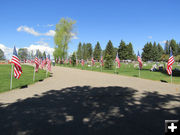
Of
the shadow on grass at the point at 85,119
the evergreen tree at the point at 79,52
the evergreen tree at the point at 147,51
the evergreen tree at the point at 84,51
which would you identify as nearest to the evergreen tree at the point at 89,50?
Result: the evergreen tree at the point at 84,51

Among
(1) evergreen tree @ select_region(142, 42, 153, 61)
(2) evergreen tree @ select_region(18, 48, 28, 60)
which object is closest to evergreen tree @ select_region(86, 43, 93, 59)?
(1) evergreen tree @ select_region(142, 42, 153, 61)

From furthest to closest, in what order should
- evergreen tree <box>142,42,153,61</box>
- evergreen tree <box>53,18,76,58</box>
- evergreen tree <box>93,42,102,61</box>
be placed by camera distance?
evergreen tree <box>93,42,102,61</box> → evergreen tree <box>142,42,153,61</box> → evergreen tree <box>53,18,76,58</box>

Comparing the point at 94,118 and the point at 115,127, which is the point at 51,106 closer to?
the point at 94,118

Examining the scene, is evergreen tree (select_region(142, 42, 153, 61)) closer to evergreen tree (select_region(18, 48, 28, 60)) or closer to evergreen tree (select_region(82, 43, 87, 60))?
evergreen tree (select_region(82, 43, 87, 60))

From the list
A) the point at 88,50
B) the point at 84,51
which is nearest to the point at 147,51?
the point at 88,50

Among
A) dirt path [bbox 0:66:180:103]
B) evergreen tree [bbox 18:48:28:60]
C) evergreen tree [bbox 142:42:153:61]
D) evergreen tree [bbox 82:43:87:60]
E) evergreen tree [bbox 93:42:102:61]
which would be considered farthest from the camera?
evergreen tree [bbox 18:48:28:60]

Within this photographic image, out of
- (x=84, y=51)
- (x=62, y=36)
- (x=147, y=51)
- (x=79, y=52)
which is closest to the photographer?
(x=62, y=36)

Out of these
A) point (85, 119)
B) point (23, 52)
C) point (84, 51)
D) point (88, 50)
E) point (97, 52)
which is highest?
point (23, 52)

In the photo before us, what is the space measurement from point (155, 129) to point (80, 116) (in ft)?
6.85

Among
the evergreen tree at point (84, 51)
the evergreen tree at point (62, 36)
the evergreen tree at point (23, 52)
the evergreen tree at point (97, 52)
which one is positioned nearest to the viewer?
the evergreen tree at point (62, 36)

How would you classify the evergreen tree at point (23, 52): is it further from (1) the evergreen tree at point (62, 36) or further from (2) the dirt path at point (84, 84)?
(2) the dirt path at point (84, 84)

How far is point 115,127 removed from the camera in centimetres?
354

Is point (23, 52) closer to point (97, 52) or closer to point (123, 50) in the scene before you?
point (97, 52)

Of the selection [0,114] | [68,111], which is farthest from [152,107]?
[0,114]
